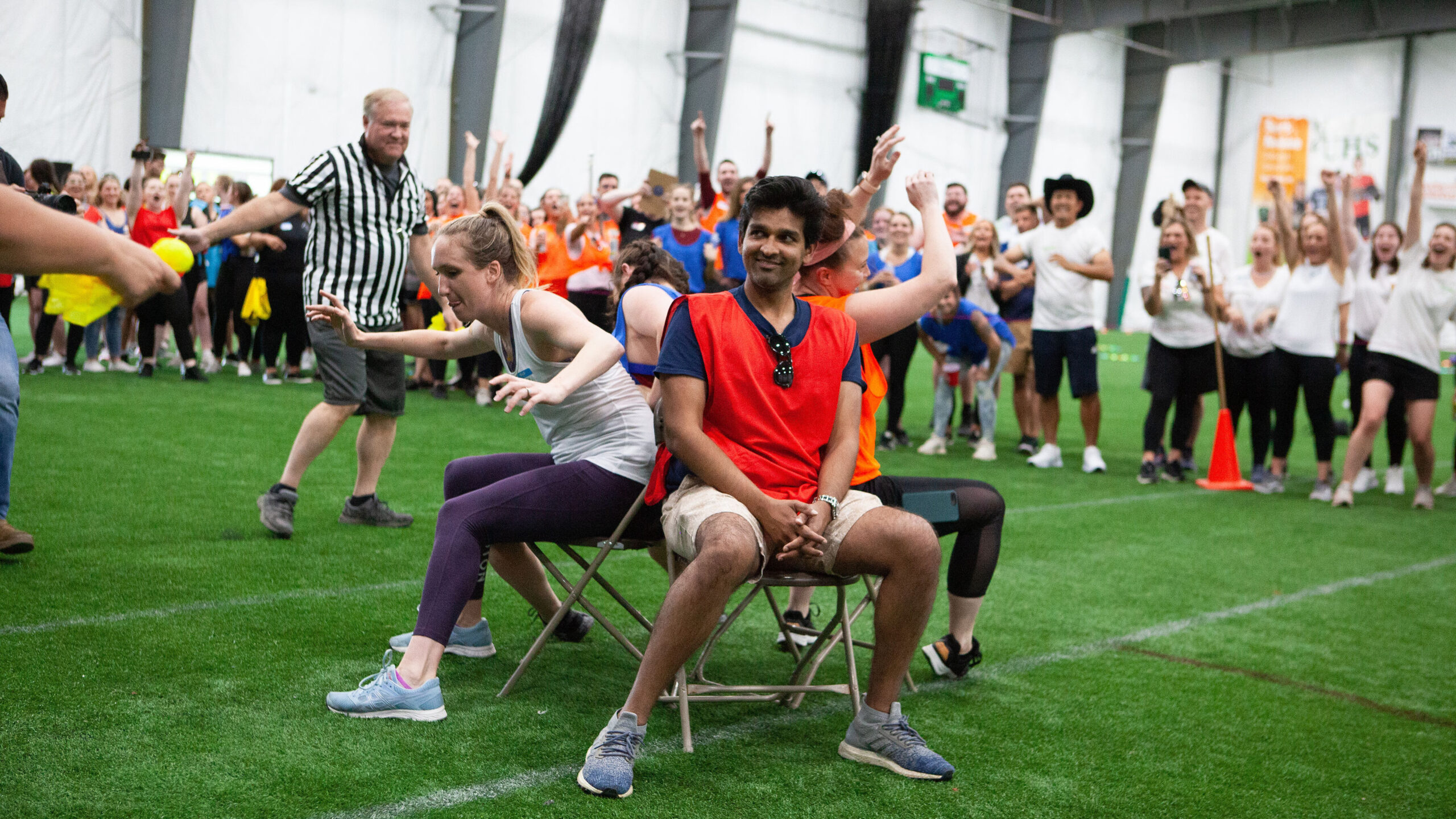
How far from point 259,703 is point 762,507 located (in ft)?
4.76

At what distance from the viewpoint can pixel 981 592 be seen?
3846 mm

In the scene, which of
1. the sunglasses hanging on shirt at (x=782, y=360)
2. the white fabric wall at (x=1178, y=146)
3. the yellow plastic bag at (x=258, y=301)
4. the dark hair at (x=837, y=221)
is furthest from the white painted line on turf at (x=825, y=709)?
the white fabric wall at (x=1178, y=146)

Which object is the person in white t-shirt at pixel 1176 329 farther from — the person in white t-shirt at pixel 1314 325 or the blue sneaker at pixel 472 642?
the blue sneaker at pixel 472 642

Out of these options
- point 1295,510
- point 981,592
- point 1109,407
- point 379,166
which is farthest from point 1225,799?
point 1109,407

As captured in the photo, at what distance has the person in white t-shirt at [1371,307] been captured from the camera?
835cm

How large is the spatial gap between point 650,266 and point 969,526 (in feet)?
5.35

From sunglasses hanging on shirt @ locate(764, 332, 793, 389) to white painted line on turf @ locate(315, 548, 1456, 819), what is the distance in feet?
3.24

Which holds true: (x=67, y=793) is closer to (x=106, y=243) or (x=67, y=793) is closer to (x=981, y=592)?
(x=106, y=243)

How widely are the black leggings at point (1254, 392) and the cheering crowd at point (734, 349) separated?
31 millimetres

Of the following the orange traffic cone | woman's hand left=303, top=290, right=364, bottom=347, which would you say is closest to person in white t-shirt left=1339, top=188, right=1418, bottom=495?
the orange traffic cone

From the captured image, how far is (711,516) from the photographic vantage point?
9.73 feet

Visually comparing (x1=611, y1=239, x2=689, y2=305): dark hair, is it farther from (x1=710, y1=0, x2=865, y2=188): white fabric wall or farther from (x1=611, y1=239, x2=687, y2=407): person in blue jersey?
(x1=710, y1=0, x2=865, y2=188): white fabric wall

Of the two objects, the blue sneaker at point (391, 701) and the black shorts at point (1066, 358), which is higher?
the black shorts at point (1066, 358)

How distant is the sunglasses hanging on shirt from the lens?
123 inches
